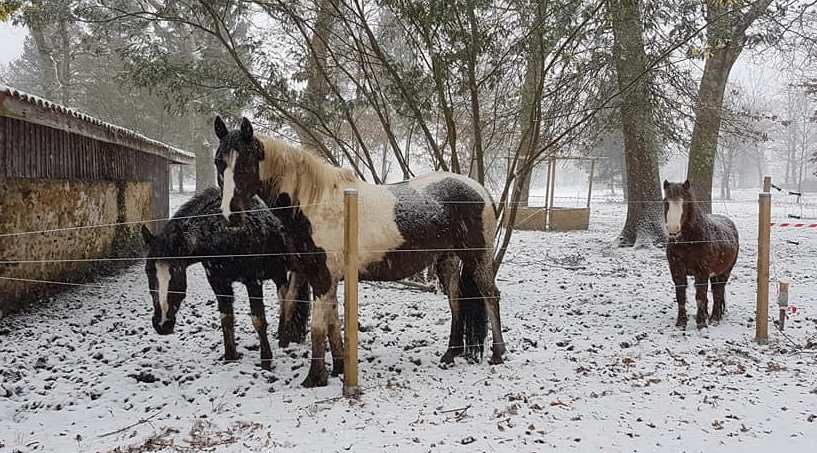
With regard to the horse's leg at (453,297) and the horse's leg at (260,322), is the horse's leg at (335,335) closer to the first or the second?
the horse's leg at (260,322)

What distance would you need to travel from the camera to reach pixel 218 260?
173 inches

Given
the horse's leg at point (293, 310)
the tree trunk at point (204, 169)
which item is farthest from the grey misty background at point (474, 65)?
the tree trunk at point (204, 169)

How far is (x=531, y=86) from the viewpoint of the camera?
732 cm

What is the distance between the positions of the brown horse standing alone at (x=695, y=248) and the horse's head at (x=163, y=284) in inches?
179

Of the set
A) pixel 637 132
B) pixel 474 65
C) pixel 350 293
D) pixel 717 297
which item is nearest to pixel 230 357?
pixel 350 293

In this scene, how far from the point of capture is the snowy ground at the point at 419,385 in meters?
2.97

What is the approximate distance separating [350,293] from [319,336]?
18.6 inches

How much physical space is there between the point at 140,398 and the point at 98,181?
5.23 meters

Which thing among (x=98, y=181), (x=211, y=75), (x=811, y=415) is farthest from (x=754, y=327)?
(x=98, y=181)

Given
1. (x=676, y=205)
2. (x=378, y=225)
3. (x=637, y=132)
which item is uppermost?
(x=637, y=132)

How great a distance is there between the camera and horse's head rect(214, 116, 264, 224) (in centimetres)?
342

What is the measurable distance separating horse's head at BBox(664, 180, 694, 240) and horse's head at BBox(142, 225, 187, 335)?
14.9 ft

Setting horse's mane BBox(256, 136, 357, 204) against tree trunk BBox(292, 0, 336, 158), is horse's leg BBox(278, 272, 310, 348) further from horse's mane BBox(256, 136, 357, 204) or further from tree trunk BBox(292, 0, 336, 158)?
tree trunk BBox(292, 0, 336, 158)

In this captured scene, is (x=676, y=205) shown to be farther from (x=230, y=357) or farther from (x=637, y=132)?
(x=230, y=357)
